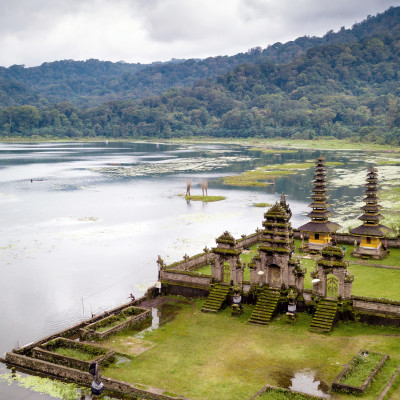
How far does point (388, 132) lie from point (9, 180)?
425 ft

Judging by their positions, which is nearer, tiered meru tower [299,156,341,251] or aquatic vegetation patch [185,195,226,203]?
tiered meru tower [299,156,341,251]

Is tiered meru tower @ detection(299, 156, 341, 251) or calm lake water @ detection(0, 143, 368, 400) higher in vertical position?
tiered meru tower @ detection(299, 156, 341, 251)

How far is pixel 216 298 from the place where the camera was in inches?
1293

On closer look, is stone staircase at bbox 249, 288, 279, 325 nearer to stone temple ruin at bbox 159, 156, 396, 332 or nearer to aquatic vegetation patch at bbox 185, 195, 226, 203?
stone temple ruin at bbox 159, 156, 396, 332

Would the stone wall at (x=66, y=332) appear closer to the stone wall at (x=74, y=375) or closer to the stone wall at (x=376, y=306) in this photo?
the stone wall at (x=74, y=375)

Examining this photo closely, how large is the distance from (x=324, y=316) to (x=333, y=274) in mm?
2462

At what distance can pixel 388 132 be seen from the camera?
184250 mm

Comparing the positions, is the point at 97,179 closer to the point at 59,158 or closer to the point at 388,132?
the point at 59,158

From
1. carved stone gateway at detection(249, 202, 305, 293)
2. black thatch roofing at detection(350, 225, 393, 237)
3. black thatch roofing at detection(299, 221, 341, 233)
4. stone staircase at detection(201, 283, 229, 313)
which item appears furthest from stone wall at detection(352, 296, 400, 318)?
black thatch roofing at detection(299, 221, 341, 233)

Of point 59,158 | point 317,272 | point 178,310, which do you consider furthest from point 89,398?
point 59,158

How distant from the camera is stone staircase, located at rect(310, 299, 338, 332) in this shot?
28625 mm

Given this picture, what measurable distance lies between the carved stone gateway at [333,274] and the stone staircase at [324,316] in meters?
0.56

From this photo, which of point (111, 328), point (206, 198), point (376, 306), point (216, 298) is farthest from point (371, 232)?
point (206, 198)

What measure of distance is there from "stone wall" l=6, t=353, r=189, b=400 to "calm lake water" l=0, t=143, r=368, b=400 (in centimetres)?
58
